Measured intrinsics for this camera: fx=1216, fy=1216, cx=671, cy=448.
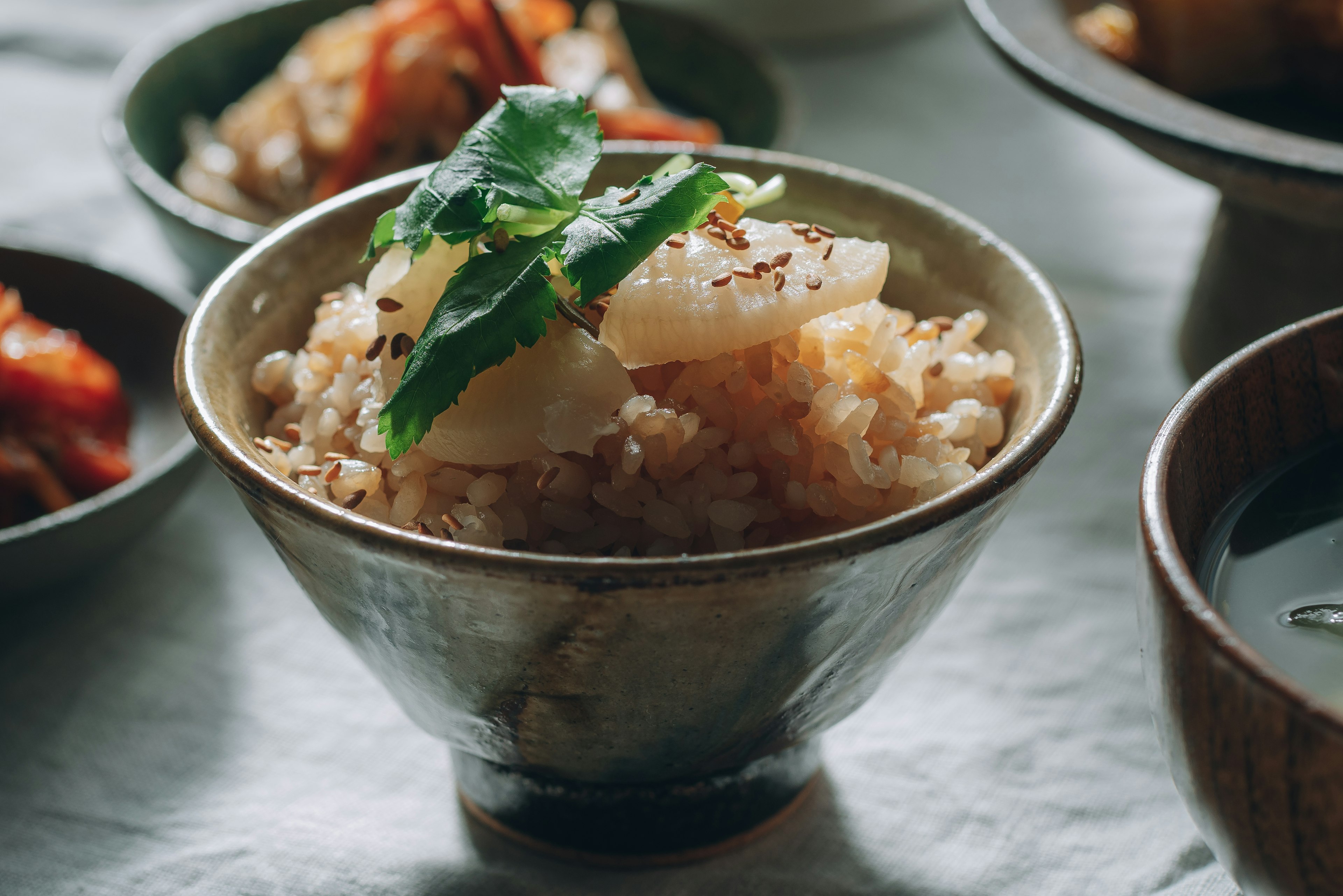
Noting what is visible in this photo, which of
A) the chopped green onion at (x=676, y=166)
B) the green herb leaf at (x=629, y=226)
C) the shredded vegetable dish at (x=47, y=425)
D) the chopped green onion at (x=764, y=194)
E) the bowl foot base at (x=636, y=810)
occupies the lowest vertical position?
the bowl foot base at (x=636, y=810)

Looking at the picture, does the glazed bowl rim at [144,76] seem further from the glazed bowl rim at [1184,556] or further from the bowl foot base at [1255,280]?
the glazed bowl rim at [1184,556]

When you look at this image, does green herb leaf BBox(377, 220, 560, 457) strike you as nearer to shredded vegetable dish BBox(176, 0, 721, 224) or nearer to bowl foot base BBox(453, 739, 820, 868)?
bowl foot base BBox(453, 739, 820, 868)

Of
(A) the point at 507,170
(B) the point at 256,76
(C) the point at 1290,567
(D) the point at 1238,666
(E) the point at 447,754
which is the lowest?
(E) the point at 447,754

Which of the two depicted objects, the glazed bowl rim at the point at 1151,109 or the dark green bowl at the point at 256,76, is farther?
the dark green bowl at the point at 256,76

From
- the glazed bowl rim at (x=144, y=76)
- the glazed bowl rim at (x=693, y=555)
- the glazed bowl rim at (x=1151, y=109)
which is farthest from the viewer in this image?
the glazed bowl rim at (x=144, y=76)

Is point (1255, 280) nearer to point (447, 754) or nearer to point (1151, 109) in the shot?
point (1151, 109)

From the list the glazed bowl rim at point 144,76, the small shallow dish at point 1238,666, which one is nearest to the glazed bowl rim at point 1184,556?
the small shallow dish at point 1238,666

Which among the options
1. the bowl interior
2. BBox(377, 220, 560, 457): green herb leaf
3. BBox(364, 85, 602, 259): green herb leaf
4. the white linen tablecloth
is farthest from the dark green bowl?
BBox(377, 220, 560, 457): green herb leaf

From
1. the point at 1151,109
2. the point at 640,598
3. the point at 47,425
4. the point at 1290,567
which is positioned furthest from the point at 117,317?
the point at 1290,567
